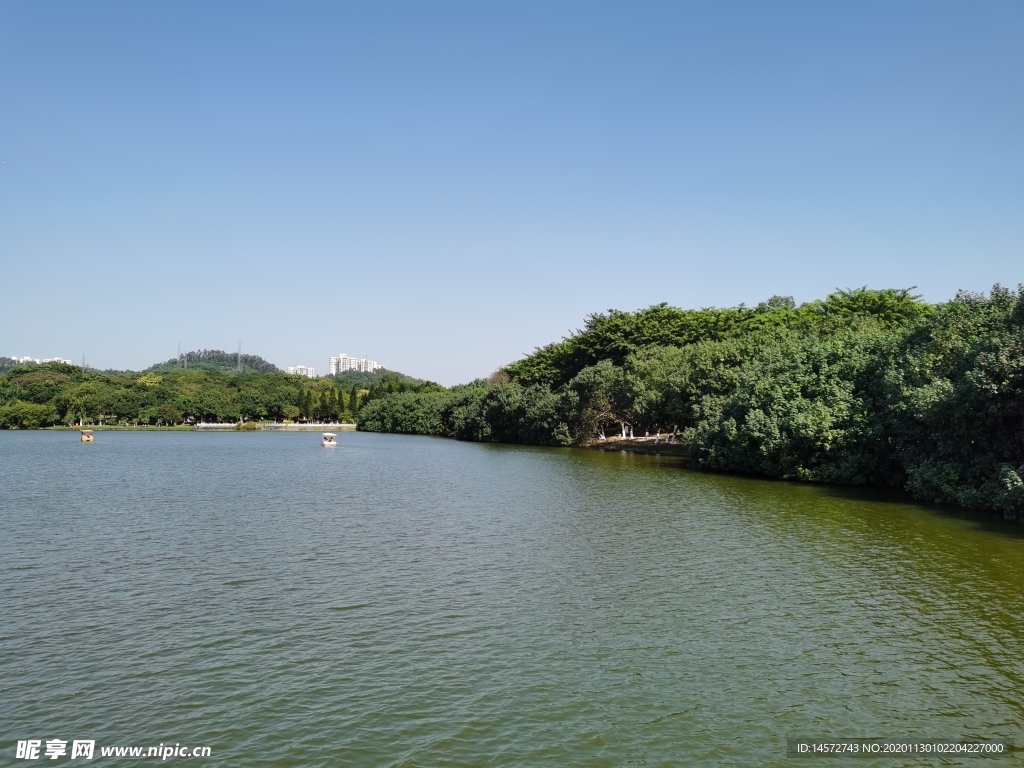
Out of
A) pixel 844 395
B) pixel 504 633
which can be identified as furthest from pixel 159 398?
pixel 504 633

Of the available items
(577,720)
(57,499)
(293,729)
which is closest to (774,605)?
(577,720)

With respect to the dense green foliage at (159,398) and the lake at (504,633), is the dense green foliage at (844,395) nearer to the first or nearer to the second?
the lake at (504,633)

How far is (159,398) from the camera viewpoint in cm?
15188

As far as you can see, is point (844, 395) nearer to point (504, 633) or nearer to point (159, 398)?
point (504, 633)

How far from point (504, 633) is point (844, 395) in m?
32.8

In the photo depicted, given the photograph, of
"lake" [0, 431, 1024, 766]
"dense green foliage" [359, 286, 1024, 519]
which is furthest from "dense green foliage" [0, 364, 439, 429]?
"lake" [0, 431, 1024, 766]

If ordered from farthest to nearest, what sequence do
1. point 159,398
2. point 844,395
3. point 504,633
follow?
1. point 159,398
2. point 844,395
3. point 504,633

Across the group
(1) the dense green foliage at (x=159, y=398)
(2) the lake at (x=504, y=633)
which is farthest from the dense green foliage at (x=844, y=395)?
(1) the dense green foliage at (x=159, y=398)

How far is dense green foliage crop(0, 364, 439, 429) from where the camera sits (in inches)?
5482

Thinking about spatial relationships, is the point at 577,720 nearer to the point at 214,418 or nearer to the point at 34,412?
the point at 34,412

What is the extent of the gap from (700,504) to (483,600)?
62.0 feet

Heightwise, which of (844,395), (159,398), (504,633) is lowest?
(504,633)

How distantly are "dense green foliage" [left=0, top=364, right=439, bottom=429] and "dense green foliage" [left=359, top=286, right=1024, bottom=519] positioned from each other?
297 feet

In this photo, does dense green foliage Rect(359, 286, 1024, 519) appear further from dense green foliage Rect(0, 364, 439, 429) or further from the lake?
dense green foliage Rect(0, 364, 439, 429)
